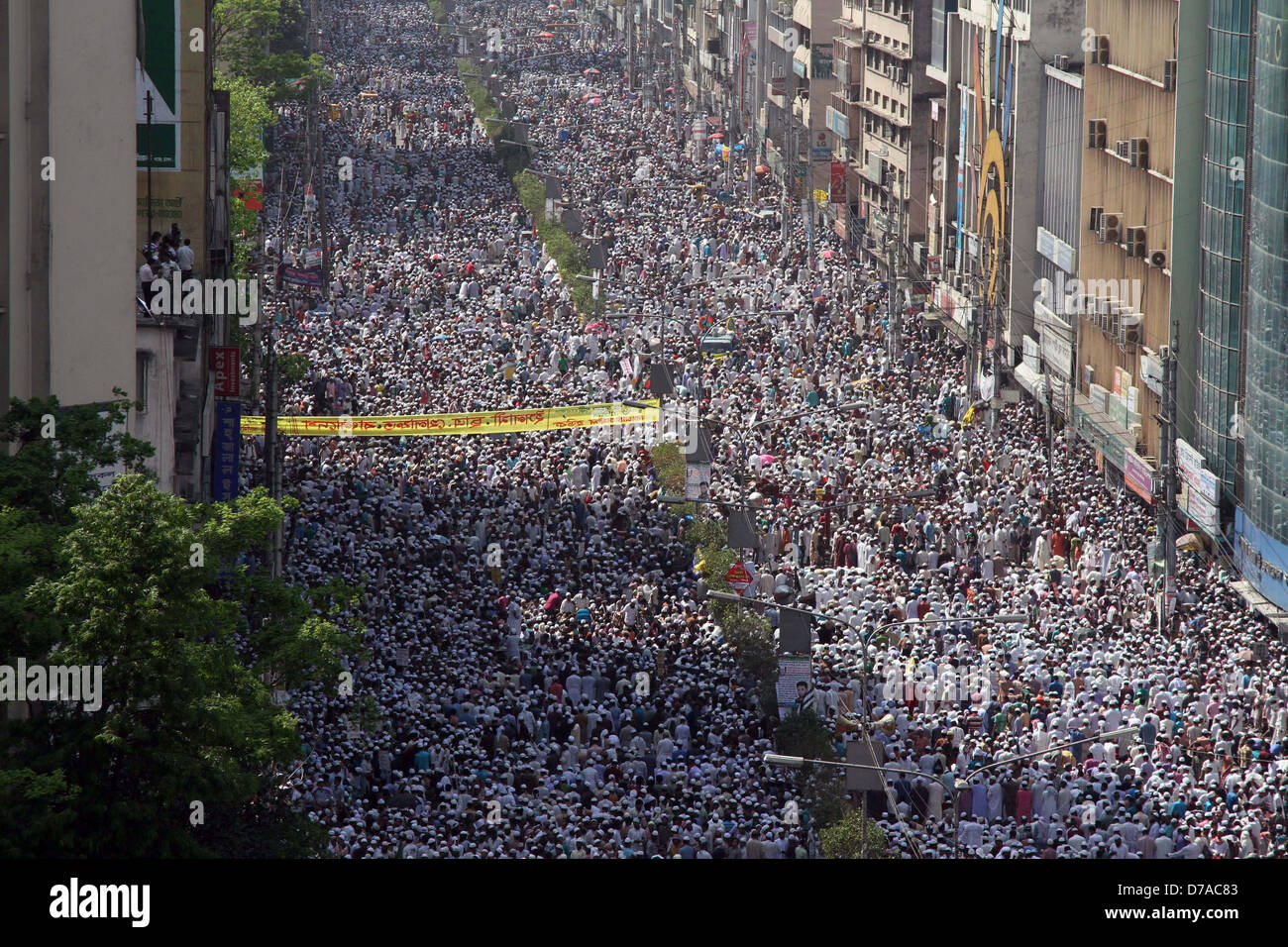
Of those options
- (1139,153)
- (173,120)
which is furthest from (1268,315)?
(173,120)

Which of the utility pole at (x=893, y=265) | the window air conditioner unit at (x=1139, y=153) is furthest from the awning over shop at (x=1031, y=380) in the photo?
the window air conditioner unit at (x=1139, y=153)

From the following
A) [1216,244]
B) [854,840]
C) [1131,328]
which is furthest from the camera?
[1131,328]

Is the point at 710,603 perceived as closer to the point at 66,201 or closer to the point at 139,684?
the point at 66,201

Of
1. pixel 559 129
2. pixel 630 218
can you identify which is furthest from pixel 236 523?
pixel 559 129

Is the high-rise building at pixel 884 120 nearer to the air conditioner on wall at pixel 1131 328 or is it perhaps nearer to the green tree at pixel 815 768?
the air conditioner on wall at pixel 1131 328

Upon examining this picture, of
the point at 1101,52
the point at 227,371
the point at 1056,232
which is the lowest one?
the point at 227,371
